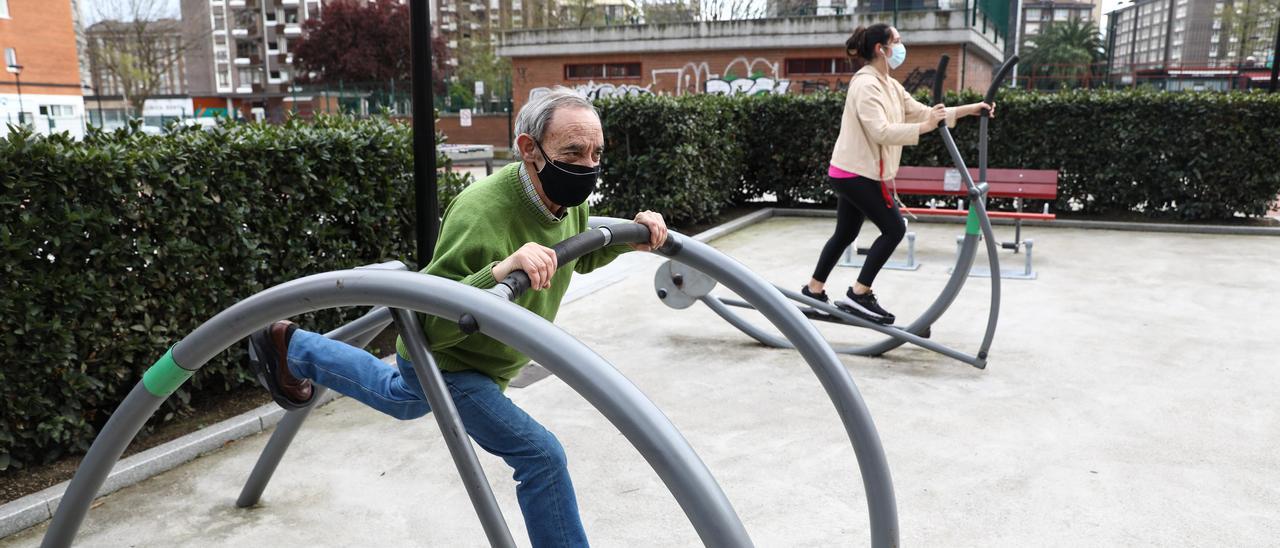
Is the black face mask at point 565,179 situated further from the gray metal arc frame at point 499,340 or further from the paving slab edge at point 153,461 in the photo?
the paving slab edge at point 153,461

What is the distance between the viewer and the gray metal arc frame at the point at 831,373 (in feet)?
8.05

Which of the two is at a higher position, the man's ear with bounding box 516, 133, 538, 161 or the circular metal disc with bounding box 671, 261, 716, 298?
the man's ear with bounding box 516, 133, 538, 161

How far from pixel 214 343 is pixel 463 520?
1116mm

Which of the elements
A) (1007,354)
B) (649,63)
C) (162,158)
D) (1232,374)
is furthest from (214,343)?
(649,63)

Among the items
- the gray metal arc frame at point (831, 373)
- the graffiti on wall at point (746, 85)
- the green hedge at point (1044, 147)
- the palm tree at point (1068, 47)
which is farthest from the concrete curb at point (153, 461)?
the palm tree at point (1068, 47)

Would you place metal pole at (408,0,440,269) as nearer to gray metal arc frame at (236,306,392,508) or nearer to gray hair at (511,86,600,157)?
gray metal arc frame at (236,306,392,508)

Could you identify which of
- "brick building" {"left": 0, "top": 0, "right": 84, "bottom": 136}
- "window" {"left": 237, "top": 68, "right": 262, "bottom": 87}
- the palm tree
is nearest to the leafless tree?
"brick building" {"left": 0, "top": 0, "right": 84, "bottom": 136}

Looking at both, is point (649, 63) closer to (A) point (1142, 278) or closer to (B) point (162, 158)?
(A) point (1142, 278)

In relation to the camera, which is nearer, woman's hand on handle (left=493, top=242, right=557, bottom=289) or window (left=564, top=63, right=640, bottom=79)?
woman's hand on handle (left=493, top=242, right=557, bottom=289)

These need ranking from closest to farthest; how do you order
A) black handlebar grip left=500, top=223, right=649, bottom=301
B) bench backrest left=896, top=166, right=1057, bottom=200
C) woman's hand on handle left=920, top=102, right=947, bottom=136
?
black handlebar grip left=500, top=223, right=649, bottom=301 → woman's hand on handle left=920, top=102, right=947, bottom=136 → bench backrest left=896, top=166, right=1057, bottom=200

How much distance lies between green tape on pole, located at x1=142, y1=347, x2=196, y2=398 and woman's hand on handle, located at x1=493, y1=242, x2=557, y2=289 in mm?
998

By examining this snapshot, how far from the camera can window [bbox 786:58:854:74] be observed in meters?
24.3

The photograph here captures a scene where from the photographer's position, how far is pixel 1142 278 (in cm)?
729

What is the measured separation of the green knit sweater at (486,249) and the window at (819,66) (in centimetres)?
2288
